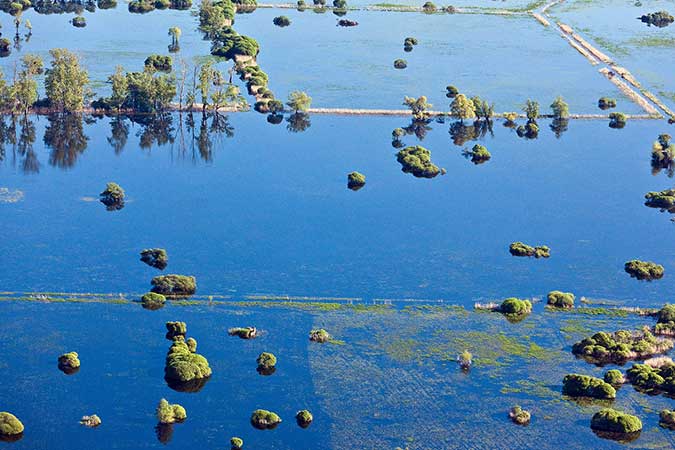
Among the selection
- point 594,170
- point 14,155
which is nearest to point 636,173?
point 594,170

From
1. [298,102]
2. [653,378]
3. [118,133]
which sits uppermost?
[298,102]

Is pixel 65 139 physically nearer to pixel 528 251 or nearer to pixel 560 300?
pixel 528 251

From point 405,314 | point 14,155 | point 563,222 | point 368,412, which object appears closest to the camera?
point 368,412

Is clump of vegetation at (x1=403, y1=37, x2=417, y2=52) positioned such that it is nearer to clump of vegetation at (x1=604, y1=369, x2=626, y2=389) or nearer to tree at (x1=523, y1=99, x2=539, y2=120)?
tree at (x1=523, y1=99, x2=539, y2=120)

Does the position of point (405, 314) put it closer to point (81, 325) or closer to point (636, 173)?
point (81, 325)

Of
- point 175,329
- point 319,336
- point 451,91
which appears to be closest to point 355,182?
point 319,336

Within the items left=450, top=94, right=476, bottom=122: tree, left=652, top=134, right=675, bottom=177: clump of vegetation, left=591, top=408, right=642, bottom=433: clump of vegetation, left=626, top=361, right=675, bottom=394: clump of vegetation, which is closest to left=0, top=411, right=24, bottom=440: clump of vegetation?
left=591, top=408, right=642, bottom=433: clump of vegetation

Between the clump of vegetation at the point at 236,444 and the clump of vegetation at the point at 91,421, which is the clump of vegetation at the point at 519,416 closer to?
the clump of vegetation at the point at 236,444
